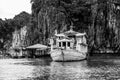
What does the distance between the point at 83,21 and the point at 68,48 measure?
45362 millimetres

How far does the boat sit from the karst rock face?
20.4 metres

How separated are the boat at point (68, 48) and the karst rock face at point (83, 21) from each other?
2041 cm

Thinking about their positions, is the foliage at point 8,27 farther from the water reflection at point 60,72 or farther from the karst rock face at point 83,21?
the water reflection at point 60,72

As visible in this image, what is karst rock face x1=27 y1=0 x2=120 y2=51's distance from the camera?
123m

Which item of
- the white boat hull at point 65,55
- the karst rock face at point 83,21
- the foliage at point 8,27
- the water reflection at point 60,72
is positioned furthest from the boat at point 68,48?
the foliage at point 8,27

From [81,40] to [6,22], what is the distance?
3822 inches

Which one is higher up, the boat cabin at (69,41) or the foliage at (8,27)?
the foliage at (8,27)

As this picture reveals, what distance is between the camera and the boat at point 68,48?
85.7 meters

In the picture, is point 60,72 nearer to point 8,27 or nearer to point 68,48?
point 68,48

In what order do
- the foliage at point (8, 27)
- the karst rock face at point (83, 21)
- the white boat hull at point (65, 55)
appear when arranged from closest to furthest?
1. the white boat hull at point (65, 55)
2. the karst rock face at point (83, 21)
3. the foliage at point (8, 27)

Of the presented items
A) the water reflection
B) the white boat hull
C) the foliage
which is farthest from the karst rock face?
the water reflection

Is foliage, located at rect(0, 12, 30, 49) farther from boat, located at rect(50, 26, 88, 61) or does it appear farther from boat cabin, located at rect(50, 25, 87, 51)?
boat, located at rect(50, 26, 88, 61)

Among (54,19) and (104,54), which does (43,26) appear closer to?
(54,19)

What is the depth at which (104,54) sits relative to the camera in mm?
119625
